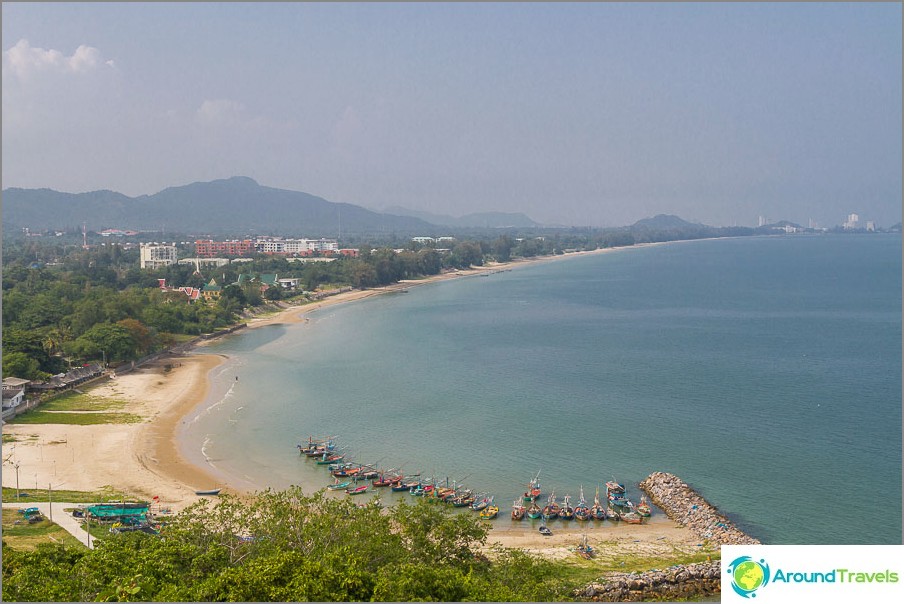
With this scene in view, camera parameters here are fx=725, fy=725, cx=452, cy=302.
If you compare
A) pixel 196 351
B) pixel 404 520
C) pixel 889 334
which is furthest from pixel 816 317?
pixel 404 520

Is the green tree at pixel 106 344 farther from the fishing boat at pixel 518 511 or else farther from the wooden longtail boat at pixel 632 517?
the wooden longtail boat at pixel 632 517

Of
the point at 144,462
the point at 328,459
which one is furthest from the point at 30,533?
the point at 328,459

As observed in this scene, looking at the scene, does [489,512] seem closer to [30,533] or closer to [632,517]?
[632,517]

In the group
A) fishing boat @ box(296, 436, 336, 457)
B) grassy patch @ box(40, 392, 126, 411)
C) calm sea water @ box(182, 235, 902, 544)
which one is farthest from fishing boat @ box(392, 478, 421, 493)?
grassy patch @ box(40, 392, 126, 411)

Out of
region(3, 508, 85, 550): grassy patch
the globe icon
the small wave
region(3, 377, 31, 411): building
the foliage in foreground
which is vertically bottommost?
the small wave

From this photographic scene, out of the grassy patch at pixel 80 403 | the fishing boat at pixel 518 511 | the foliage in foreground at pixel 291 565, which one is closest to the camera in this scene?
the foliage in foreground at pixel 291 565

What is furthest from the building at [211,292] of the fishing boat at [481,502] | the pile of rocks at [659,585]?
the pile of rocks at [659,585]

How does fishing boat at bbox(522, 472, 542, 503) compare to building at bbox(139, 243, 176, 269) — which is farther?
building at bbox(139, 243, 176, 269)

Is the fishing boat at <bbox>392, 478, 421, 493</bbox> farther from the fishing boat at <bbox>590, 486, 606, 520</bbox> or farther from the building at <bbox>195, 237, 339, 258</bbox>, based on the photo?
the building at <bbox>195, 237, 339, 258</bbox>
